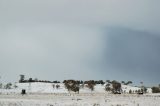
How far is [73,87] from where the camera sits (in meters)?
196
